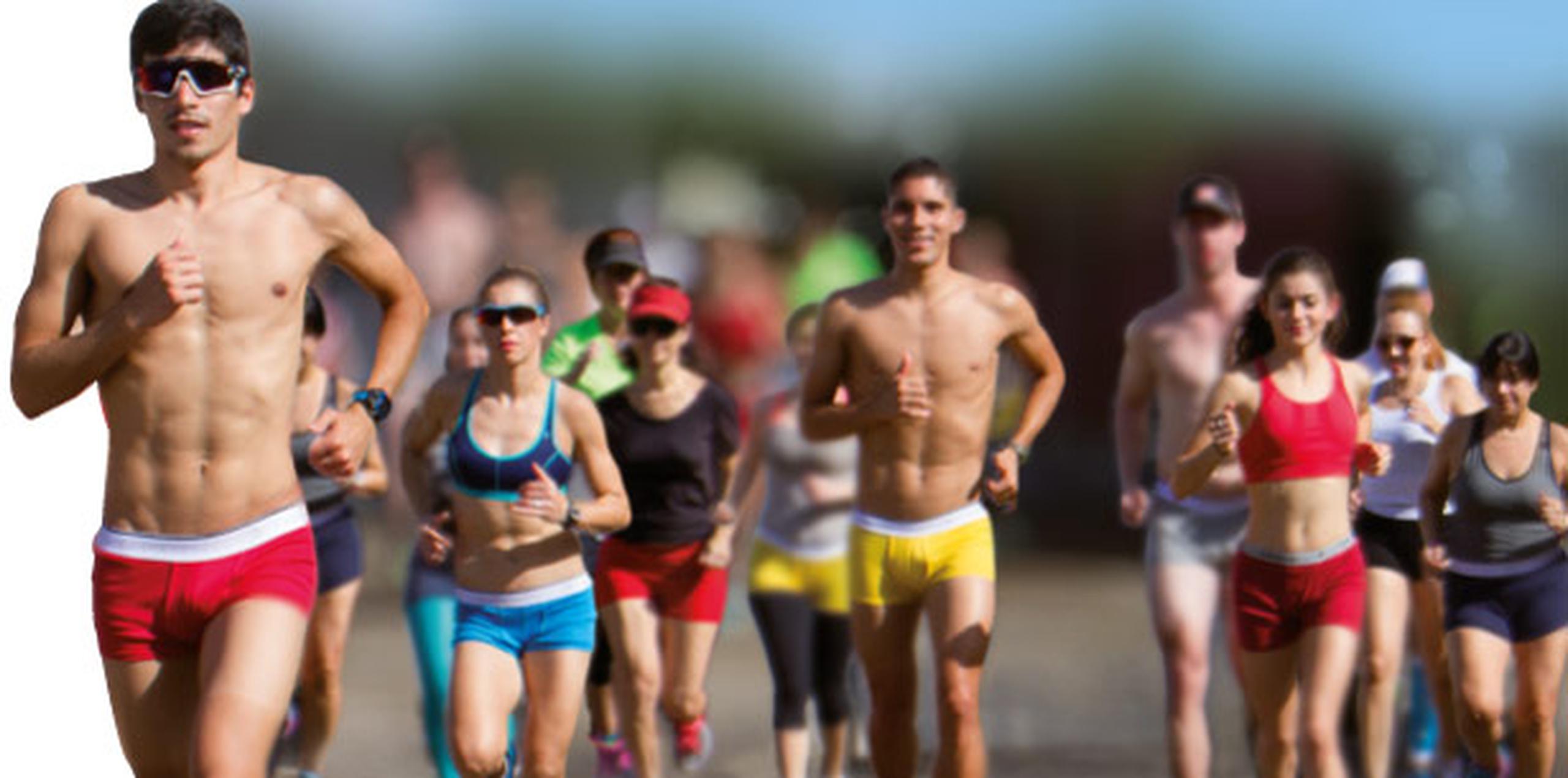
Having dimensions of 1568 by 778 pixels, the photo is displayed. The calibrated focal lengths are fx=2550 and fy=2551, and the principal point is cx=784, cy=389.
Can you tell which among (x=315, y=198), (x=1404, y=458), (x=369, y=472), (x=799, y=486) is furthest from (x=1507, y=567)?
(x=315, y=198)

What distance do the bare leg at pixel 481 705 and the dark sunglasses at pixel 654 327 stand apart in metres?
1.92

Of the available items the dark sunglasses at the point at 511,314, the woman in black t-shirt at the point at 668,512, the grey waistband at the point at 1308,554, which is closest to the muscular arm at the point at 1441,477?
the grey waistband at the point at 1308,554

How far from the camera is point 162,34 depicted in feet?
21.8

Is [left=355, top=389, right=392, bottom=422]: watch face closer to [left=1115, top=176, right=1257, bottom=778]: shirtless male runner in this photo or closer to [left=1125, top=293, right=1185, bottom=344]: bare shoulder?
[left=1115, top=176, right=1257, bottom=778]: shirtless male runner

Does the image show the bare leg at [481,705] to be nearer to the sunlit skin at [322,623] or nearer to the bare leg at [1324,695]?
the sunlit skin at [322,623]

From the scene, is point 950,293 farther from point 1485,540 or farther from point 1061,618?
point 1061,618

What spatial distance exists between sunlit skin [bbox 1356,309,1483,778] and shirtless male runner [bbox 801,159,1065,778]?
6.02ft

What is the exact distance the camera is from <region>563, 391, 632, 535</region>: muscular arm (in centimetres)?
870

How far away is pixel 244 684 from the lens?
6.46m

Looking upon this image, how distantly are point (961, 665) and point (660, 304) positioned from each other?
220 cm

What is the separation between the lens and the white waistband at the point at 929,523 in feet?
29.2

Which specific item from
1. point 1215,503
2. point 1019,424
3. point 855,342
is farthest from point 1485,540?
point 855,342

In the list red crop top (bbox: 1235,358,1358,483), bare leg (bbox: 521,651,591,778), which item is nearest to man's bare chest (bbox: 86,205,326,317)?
bare leg (bbox: 521,651,591,778)

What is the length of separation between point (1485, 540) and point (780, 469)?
3.01 m
